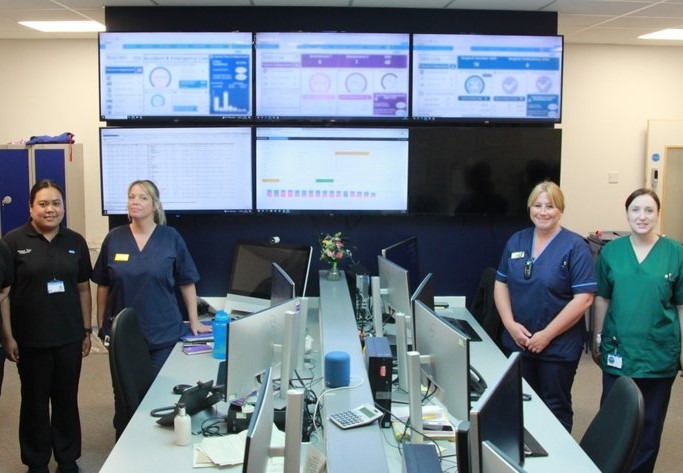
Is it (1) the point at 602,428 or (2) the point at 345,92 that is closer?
(1) the point at 602,428

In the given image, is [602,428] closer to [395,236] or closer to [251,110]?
[395,236]

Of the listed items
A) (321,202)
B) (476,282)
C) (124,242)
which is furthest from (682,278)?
(124,242)

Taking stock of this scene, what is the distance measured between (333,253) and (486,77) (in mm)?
1514

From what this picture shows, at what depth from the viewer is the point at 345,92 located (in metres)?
4.17

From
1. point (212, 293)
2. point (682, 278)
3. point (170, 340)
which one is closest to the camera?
point (682, 278)

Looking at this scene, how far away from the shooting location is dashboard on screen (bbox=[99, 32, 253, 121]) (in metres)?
4.12

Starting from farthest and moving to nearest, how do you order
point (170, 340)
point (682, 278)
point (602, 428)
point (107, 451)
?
point (107, 451)
point (170, 340)
point (682, 278)
point (602, 428)

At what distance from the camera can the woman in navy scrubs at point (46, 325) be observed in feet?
10.5

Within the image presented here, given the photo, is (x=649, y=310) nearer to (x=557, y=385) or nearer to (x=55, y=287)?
(x=557, y=385)

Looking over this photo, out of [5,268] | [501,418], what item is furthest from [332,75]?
[501,418]

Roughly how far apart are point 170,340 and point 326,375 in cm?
133

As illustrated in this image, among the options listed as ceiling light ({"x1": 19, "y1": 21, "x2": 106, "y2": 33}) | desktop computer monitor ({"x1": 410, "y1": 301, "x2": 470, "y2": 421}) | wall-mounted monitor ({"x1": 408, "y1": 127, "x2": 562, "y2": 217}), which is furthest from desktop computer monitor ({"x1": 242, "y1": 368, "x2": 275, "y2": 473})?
ceiling light ({"x1": 19, "y1": 21, "x2": 106, "y2": 33})

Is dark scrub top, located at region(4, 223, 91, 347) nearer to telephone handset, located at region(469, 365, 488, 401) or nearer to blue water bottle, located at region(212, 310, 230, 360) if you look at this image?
blue water bottle, located at region(212, 310, 230, 360)

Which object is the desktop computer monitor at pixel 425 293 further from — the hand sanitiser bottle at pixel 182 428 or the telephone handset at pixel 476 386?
the hand sanitiser bottle at pixel 182 428
